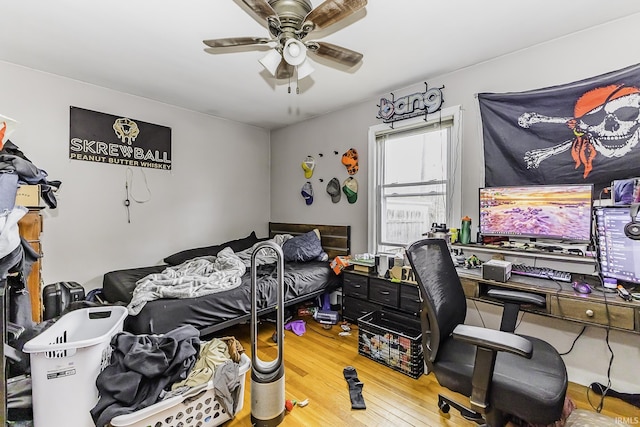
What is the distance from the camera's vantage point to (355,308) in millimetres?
3039

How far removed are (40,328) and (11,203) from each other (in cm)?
80

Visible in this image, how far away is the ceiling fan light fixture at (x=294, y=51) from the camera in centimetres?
171

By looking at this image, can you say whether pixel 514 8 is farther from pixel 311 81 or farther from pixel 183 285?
pixel 183 285

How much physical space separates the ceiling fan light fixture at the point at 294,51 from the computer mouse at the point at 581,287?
2186 millimetres

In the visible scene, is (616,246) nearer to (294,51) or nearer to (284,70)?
(294,51)

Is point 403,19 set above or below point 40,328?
above

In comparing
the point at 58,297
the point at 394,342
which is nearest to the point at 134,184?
the point at 58,297

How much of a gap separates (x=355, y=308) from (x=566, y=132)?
7.75ft

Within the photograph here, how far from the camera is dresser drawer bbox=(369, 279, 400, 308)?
2697 mm

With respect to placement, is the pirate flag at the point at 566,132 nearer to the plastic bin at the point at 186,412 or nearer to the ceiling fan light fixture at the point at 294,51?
the ceiling fan light fixture at the point at 294,51

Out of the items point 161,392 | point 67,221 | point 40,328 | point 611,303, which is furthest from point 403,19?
point 67,221

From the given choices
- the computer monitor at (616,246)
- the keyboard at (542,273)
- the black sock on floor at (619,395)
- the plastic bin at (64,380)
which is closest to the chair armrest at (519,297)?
the keyboard at (542,273)

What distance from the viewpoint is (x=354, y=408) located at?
184cm

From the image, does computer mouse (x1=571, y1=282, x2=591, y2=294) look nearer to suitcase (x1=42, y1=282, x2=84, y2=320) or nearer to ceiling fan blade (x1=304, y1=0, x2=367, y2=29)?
ceiling fan blade (x1=304, y1=0, x2=367, y2=29)
